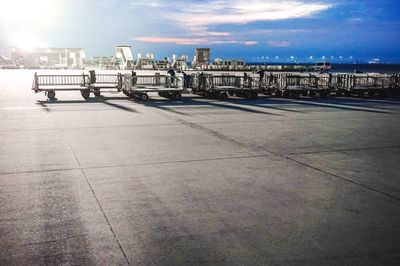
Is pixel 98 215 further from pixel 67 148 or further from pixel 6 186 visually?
pixel 67 148

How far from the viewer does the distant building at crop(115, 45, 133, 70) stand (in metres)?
86.9

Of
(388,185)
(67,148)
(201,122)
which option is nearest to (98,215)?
(67,148)

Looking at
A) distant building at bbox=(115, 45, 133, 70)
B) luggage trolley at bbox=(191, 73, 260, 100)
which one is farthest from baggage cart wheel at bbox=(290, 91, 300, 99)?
distant building at bbox=(115, 45, 133, 70)

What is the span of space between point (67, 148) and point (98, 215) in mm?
4784

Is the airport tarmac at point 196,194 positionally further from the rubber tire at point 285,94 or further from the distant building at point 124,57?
the distant building at point 124,57

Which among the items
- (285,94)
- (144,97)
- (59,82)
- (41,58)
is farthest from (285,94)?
(41,58)

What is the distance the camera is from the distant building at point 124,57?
285 ft

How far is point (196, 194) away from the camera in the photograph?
6.79 metres

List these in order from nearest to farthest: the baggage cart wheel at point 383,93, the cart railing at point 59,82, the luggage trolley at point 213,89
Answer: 1. the cart railing at point 59,82
2. the luggage trolley at point 213,89
3. the baggage cart wheel at point 383,93

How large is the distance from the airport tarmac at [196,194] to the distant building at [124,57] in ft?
247

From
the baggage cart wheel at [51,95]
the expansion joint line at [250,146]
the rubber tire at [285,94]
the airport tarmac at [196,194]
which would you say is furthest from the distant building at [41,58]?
the airport tarmac at [196,194]

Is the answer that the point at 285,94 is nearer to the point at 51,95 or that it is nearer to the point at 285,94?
the point at 285,94

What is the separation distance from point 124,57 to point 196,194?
85942mm

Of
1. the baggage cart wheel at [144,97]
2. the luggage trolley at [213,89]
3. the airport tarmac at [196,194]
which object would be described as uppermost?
the luggage trolley at [213,89]
